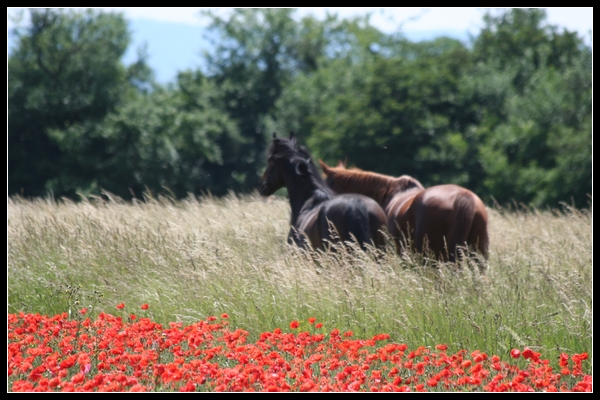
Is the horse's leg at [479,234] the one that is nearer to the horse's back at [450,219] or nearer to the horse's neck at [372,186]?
the horse's back at [450,219]

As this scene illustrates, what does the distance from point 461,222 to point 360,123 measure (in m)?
19.4

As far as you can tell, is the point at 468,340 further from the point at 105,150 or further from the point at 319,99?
the point at 319,99

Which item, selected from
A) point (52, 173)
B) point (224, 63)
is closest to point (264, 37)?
point (224, 63)

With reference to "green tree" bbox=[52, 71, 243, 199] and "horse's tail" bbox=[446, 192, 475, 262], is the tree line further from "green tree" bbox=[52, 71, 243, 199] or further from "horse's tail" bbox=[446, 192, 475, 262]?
"horse's tail" bbox=[446, 192, 475, 262]

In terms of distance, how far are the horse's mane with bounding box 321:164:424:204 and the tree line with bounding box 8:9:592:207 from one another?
13.8 meters

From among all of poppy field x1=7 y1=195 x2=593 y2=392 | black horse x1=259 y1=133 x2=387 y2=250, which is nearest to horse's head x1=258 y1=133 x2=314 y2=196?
black horse x1=259 y1=133 x2=387 y2=250

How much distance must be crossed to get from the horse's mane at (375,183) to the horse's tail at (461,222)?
1499 millimetres

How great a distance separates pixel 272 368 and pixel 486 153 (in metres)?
21.4

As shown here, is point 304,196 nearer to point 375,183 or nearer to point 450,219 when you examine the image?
point 375,183

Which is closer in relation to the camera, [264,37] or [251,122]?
[251,122]

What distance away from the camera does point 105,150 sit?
27719 mm

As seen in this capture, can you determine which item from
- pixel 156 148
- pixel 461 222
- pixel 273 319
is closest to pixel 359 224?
pixel 461 222

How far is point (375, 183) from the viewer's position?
9234 millimetres

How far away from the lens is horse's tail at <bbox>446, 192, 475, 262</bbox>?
24.3 feet
